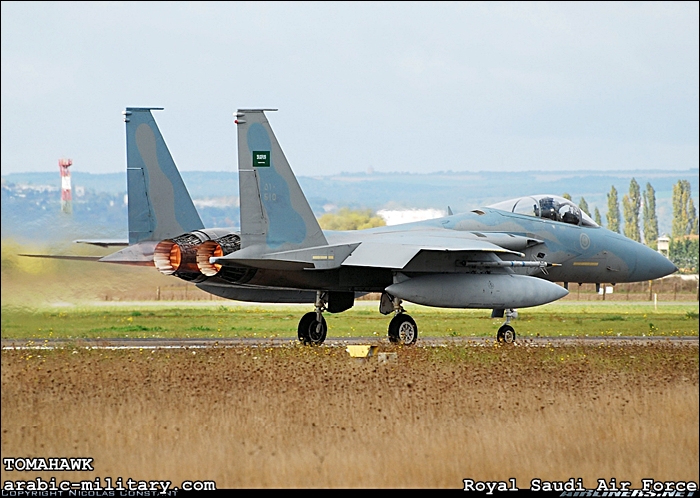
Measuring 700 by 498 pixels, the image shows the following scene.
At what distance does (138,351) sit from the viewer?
48.0 ft

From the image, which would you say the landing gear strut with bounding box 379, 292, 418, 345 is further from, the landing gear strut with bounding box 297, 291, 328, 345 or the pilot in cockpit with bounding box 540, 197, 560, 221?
the pilot in cockpit with bounding box 540, 197, 560, 221

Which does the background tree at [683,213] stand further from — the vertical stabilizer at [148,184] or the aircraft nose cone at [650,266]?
the vertical stabilizer at [148,184]

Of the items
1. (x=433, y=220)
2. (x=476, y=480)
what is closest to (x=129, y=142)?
(x=433, y=220)

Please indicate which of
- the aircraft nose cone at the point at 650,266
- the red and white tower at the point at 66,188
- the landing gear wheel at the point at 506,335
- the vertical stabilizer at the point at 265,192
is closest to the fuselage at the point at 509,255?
the aircraft nose cone at the point at 650,266

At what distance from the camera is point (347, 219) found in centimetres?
2259

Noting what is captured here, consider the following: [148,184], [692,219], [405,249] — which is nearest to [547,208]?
[405,249]

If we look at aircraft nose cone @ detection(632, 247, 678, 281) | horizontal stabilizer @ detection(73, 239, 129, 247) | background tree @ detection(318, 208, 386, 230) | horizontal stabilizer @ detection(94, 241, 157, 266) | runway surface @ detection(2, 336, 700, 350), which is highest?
background tree @ detection(318, 208, 386, 230)

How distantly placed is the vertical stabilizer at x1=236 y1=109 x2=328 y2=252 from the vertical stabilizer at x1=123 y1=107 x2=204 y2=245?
224cm

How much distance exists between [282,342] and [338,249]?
134 inches

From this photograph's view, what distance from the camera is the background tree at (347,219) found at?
2231 centimetres

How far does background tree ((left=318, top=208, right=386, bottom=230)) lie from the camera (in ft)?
73.2

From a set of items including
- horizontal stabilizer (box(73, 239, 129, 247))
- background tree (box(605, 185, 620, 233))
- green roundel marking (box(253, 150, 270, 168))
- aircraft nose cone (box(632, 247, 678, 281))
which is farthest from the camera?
background tree (box(605, 185, 620, 233))

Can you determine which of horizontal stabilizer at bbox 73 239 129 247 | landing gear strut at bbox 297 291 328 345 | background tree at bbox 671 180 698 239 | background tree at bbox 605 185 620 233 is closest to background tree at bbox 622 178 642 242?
background tree at bbox 605 185 620 233

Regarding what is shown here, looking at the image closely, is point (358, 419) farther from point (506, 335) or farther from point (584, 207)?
point (584, 207)
